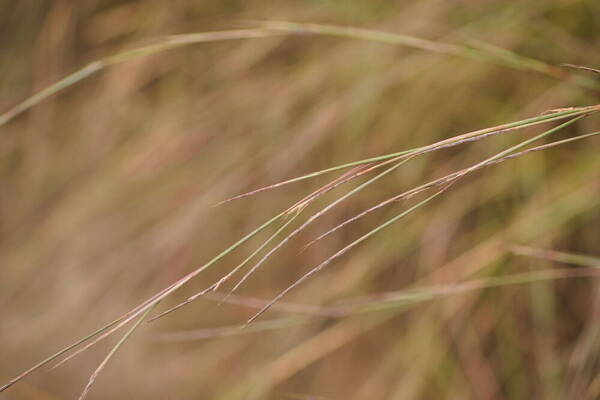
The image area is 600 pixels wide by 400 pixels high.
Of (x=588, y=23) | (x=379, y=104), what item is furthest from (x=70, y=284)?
(x=588, y=23)

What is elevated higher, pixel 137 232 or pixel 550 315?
pixel 137 232

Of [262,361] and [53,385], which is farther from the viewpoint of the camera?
[53,385]

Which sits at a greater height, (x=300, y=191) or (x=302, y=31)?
(x=302, y=31)

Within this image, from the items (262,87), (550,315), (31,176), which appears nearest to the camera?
(550,315)

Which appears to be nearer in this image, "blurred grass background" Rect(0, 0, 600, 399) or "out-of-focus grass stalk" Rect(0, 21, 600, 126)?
"out-of-focus grass stalk" Rect(0, 21, 600, 126)

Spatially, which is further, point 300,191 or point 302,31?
point 300,191

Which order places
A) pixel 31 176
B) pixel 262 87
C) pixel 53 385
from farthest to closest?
pixel 53 385, pixel 31 176, pixel 262 87

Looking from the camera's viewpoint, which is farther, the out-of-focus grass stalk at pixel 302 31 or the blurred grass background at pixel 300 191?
the blurred grass background at pixel 300 191

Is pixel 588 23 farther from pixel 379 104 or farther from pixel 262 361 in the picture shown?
pixel 262 361
